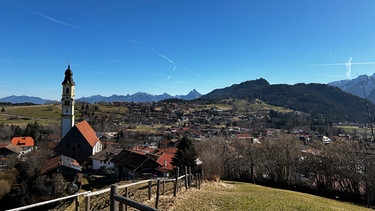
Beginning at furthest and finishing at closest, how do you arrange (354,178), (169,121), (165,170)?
(169,121)
(165,170)
(354,178)

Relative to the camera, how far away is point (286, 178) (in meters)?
34.0

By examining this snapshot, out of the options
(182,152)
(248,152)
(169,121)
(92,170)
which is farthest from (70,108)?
(169,121)

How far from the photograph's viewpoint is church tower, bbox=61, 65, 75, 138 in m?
58.4

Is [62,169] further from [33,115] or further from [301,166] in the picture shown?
[33,115]

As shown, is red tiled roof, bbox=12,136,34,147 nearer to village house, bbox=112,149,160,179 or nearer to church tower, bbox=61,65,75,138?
church tower, bbox=61,65,75,138

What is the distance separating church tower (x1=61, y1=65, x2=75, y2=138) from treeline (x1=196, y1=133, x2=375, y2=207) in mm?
37156

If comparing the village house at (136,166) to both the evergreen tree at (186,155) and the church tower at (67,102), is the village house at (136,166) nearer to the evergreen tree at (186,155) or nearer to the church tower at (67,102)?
the evergreen tree at (186,155)

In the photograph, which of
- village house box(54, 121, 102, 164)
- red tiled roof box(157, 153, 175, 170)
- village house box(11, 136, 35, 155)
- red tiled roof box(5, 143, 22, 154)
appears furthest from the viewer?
village house box(11, 136, 35, 155)

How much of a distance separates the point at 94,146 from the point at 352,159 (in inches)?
2023

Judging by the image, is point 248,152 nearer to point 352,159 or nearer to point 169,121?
point 352,159

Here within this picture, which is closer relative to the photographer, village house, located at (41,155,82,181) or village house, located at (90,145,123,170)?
village house, located at (41,155,82,181)

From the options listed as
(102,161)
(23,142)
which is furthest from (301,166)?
(23,142)

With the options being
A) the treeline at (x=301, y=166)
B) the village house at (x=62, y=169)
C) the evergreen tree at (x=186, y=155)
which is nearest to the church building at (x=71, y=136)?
the village house at (x=62, y=169)

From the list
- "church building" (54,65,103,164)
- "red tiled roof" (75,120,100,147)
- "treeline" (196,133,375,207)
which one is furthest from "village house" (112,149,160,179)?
"red tiled roof" (75,120,100,147)
